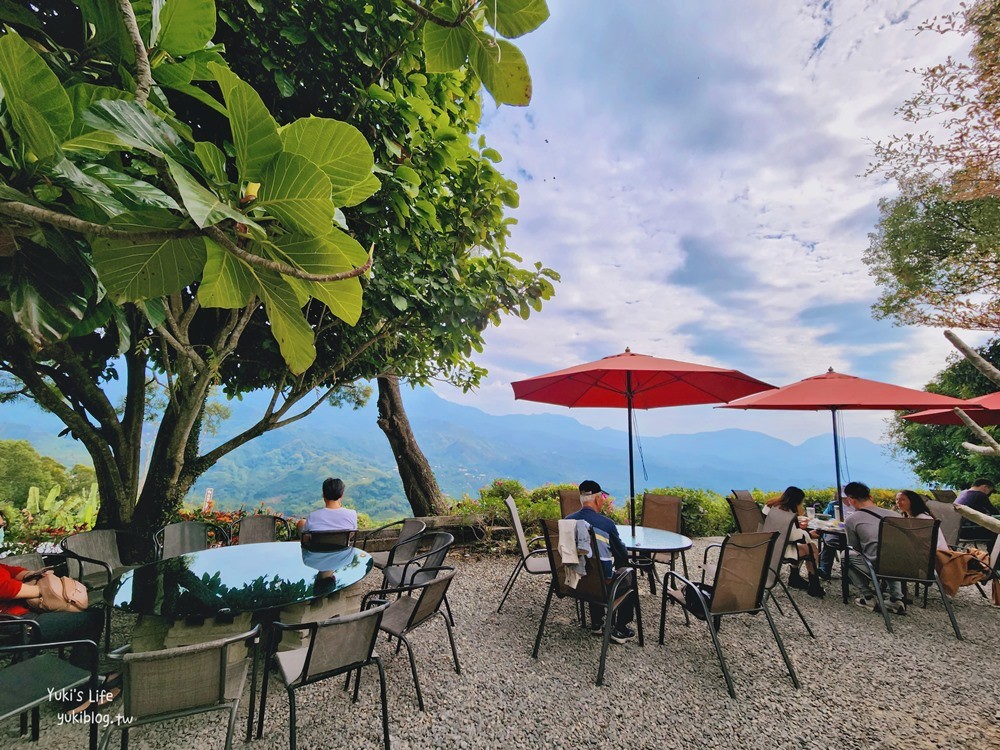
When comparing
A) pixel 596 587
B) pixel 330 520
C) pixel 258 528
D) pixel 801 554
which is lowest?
pixel 801 554

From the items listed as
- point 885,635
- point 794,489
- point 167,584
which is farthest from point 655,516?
point 167,584

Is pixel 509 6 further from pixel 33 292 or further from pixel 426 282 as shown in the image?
pixel 426 282

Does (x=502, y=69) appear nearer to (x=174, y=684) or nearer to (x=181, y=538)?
(x=174, y=684)

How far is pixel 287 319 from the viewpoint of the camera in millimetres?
902

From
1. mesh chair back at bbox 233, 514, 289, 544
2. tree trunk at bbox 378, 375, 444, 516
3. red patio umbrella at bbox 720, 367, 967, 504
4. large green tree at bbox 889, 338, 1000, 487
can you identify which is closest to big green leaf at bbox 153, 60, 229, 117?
mesh chair back at bbox 233, 514, 289, 544

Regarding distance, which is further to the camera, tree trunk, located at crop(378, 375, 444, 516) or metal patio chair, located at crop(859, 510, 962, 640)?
tree trunk, located at crop(378, 375, 444, 516)

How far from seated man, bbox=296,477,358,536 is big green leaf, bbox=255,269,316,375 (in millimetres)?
3400

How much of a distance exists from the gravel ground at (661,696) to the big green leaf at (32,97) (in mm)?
2995

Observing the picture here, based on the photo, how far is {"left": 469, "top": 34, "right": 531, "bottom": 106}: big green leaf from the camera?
89cm

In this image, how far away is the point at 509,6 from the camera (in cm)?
82

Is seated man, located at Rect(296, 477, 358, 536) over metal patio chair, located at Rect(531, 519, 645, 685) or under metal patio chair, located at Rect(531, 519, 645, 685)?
over

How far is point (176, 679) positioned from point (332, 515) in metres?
2.08

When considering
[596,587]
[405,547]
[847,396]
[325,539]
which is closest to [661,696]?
[596,587]

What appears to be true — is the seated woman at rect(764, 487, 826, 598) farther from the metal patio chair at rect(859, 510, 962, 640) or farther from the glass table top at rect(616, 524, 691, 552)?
the glass table top at rect(616, 524, 691, 552)
